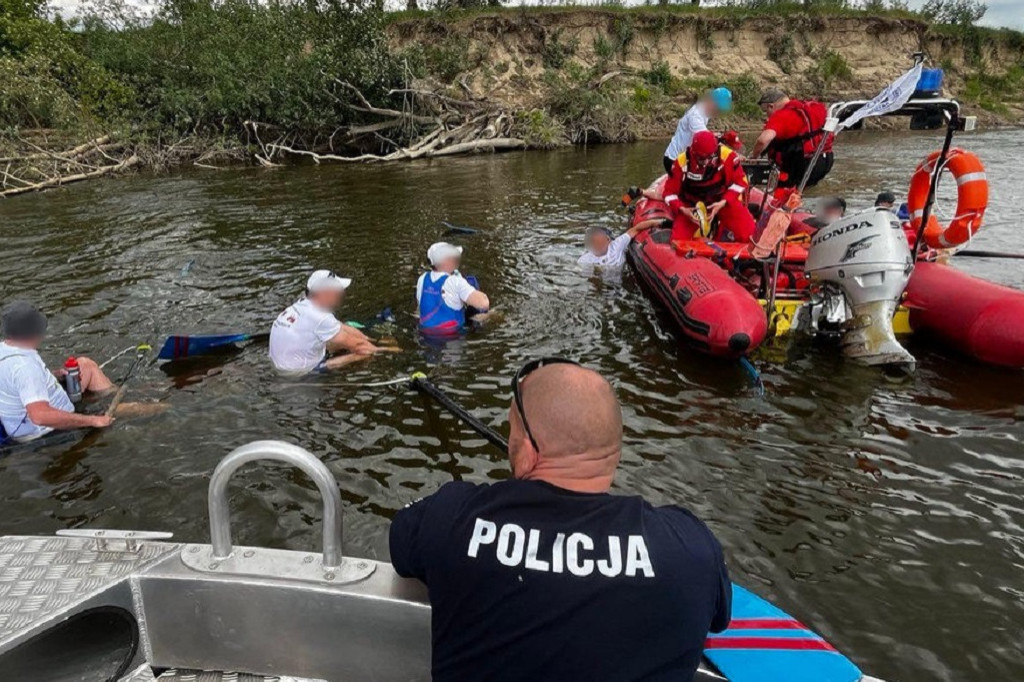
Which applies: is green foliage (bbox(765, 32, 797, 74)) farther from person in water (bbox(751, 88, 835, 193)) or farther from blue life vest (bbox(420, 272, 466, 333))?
blue life vest (bbox(420, 272, 466, 333))

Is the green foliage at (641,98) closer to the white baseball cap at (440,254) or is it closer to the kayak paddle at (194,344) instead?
the white baseball cap at (440,254)

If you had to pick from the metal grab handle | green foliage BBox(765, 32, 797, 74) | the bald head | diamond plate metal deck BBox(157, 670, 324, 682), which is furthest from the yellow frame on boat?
green foliage BBox(765, 32, 797, 74)

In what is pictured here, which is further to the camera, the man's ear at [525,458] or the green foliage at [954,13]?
the green foliage at [954,13]

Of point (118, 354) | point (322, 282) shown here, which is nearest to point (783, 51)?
point (322, 282)

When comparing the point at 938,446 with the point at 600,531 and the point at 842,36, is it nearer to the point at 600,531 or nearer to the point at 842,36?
the point at 600,531

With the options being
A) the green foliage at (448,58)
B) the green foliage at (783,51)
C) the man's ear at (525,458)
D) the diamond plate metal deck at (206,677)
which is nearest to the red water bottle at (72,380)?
the diamond plate metal deck at (206,677)

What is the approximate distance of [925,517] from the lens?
12.9ft

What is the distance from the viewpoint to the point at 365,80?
19.8 meters

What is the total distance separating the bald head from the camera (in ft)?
5.60

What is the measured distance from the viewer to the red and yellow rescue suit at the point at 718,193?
7.84m

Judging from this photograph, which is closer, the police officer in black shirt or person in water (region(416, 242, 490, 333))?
the police officer in black shirt

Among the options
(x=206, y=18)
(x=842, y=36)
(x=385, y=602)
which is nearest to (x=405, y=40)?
(x=206, y=18)

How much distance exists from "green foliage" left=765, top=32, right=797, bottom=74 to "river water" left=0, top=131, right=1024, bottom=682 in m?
24.9

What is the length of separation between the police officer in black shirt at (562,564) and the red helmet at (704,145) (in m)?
6.66
